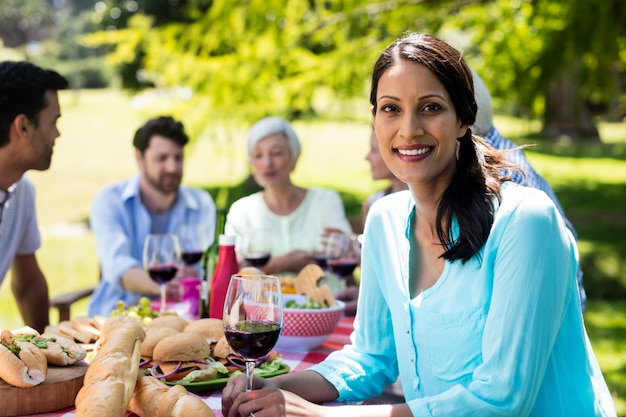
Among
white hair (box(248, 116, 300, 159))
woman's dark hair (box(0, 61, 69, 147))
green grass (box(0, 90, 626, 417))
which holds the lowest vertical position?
green grass (box(0, 90, 626, 417))

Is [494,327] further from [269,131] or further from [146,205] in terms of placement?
[146,205]

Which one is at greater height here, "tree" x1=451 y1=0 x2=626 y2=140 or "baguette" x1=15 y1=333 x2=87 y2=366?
"tree" x1=451 y1=0 x2=626 y2=140

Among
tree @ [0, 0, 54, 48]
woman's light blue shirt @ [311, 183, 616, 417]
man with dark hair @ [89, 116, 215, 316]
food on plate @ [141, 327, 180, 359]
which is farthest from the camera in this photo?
tree @ [0, 0, 54, 48]

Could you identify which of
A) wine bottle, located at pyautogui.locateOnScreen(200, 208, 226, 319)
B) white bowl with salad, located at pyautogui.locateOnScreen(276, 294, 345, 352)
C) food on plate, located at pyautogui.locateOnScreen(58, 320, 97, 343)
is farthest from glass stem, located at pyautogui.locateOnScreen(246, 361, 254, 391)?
wine bottle, located at pyautogui.locateOnScreen(200, 208, 226, 319)

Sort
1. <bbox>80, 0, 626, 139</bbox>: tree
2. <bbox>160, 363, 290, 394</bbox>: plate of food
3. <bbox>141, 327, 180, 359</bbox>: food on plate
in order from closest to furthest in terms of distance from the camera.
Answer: <bbox>160, 363, 290, 394</bbox>: plate of food < <bbox>141, 327, 180, 359</bbox>: food on plate < <bbox>80, 0, 626, 139</bbox>: tree

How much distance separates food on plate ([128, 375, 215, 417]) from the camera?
154cm

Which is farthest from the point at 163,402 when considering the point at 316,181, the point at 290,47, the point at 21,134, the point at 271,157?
the point at 316,181

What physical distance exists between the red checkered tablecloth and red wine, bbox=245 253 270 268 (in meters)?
0.43

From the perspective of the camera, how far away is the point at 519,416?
5.19 feet

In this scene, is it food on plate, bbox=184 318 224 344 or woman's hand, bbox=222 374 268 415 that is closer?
woman's hand, bbox=222 374 268 415

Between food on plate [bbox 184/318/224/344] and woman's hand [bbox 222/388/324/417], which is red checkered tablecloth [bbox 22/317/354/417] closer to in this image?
woman's hand [bbox 222/388/324/417]

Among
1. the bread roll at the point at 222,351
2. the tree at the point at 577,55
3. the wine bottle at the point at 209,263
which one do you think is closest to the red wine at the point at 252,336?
the bread roll at the point at 222,351

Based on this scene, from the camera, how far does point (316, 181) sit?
1797cm

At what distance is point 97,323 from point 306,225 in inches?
77.9
